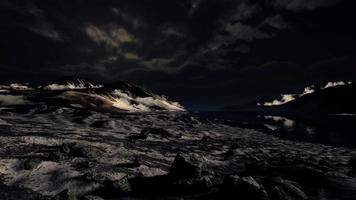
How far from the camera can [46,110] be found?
90188mm

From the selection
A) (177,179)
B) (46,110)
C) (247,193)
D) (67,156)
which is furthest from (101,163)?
(46,110)

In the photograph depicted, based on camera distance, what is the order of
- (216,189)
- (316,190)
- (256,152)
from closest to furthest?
1. (216,189)
2. (316,190)
3. (256,152)

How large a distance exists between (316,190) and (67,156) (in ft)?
58.8

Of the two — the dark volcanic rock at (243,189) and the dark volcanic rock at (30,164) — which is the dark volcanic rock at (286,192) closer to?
the dark volcanic rock at (243,189)

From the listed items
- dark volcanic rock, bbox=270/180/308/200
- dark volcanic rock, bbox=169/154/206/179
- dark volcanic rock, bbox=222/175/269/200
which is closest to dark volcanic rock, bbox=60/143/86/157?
dark volcanic rock, bbox=169/154/206/179

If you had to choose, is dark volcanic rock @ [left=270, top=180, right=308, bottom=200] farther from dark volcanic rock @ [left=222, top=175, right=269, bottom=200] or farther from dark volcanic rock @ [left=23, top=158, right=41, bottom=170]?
dark volcanic rock @ [left=23, top=158, right=41, bottom=170]

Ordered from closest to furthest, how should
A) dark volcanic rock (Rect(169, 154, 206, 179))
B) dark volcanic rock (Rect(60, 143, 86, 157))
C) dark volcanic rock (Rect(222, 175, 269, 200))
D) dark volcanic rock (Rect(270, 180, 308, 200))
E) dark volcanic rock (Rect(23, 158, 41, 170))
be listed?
dark volcanic rock (Rect(222, 175, 269, 200)), dark volcanic rock (Rect(270, 180, 308, 200)), dark volcanic rock (Rect(169, 154, 206, 179)), dark volcanic rock (Rect(23, 158, 41, 170)), dark volcanic rock (Rect(60, 143, 86, 157))

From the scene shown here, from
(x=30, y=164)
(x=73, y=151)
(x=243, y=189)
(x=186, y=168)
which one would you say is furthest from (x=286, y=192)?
(x=73, y=151)

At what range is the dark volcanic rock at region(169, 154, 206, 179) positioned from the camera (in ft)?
67.9

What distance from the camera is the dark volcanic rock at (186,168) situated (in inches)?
814

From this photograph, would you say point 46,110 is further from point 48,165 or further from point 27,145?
point 48,165

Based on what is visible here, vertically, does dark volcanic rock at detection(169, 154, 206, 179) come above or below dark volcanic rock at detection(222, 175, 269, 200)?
above

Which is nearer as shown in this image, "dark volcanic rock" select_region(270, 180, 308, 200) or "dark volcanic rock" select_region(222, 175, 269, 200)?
"dark volcanic rock" select_region(222, 175, 269, 200)

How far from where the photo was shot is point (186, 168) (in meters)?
20.9
